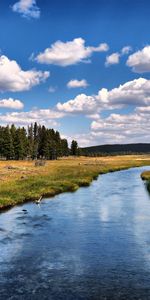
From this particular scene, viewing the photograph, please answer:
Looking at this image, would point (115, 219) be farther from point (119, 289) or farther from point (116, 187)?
→ point (116, 187)

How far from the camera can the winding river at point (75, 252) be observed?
17.3 metres

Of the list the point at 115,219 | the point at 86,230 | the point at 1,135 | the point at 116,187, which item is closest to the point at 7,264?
the point at 86,230

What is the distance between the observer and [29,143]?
148000 mm

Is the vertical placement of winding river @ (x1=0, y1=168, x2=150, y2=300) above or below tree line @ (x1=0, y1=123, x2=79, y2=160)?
below

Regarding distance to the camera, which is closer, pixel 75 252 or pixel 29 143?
pixel 75 252

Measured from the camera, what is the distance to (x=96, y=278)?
1878cm

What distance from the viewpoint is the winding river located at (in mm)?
17344

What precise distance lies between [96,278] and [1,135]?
11627 cm

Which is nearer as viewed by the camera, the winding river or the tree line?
the winding river

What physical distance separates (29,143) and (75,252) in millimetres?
126307

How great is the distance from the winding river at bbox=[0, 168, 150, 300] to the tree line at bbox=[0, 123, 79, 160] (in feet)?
304

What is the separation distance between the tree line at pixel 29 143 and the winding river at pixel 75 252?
92528mm

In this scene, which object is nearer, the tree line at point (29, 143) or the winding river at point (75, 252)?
the winding river at point (75, 252)

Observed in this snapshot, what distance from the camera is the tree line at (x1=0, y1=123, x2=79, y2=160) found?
130550 millimetres
